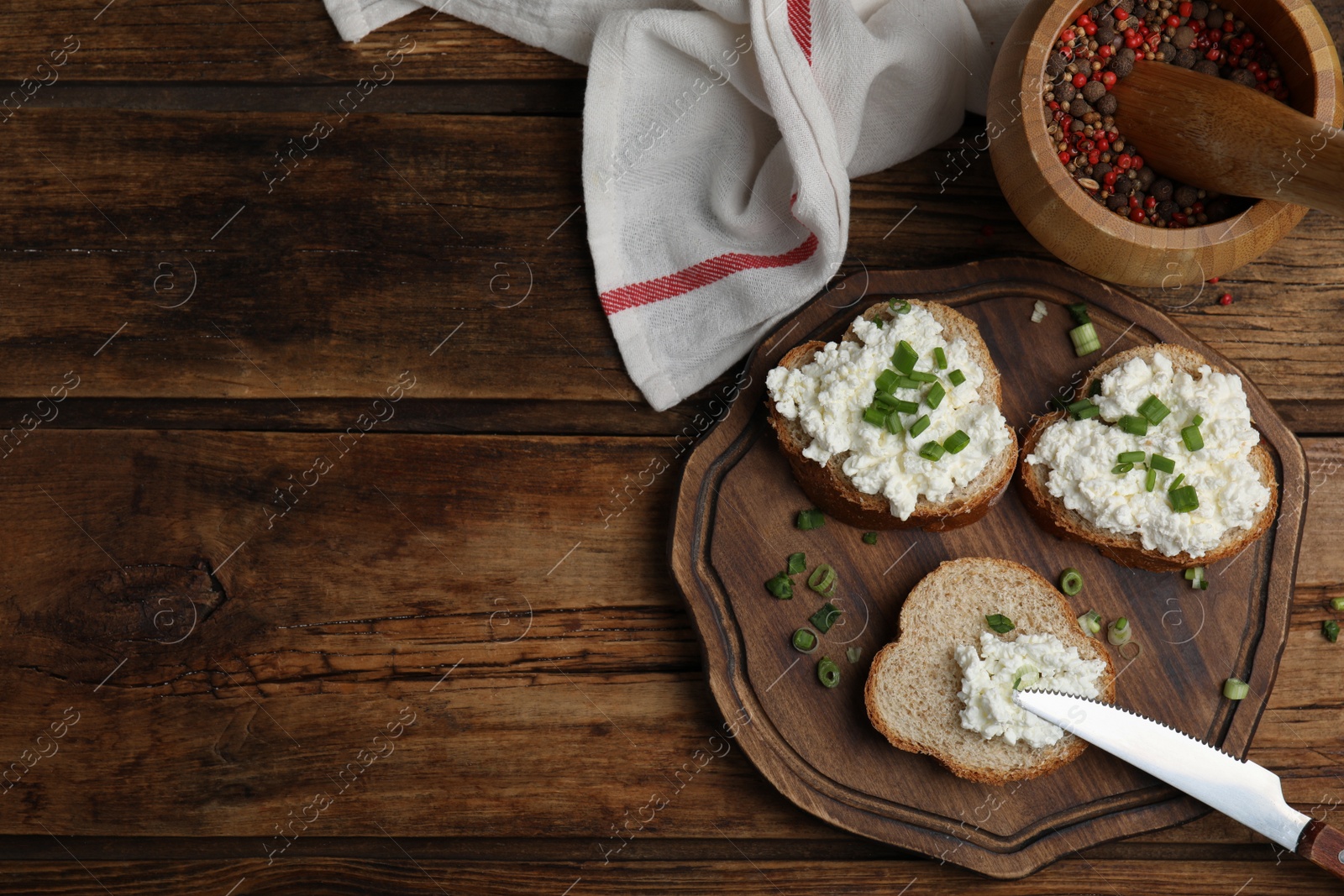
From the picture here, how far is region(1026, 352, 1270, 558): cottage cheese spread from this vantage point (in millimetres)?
1604

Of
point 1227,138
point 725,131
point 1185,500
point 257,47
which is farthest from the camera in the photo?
point 257,47

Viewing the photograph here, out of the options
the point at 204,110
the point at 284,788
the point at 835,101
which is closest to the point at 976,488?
the point at 835,101

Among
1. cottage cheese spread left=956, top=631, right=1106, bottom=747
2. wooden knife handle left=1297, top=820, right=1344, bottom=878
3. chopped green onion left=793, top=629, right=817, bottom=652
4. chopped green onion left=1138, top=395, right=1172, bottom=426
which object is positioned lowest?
wooden knife handle left=1297, top=820, right=1344, bottom=878

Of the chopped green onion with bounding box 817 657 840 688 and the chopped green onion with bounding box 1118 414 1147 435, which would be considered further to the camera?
the chopped green onion with bounding box 817 657 840 688

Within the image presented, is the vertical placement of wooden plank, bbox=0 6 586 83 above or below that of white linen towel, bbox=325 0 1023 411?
above

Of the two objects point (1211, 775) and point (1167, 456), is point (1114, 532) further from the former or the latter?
point (1211, 775)

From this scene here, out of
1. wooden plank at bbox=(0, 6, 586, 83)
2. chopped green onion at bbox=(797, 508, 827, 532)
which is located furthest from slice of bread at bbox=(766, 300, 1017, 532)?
wooden plank at bbox=(0, 6, 586, 83)

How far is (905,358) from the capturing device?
5.25 ft

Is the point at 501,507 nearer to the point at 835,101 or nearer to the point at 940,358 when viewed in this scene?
the point at 940,358

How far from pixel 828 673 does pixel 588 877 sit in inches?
27.2

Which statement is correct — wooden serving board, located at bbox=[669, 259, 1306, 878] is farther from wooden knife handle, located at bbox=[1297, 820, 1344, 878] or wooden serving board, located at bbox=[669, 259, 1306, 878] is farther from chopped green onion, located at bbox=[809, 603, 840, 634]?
wooden knife handle, located at bbox=[1297, 820, 1344, 878]

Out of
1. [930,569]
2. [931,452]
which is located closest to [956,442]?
[931,452]

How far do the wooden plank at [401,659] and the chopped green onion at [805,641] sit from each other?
0.24 meters

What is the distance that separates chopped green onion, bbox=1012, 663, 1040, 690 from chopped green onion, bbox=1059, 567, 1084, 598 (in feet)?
0.68
